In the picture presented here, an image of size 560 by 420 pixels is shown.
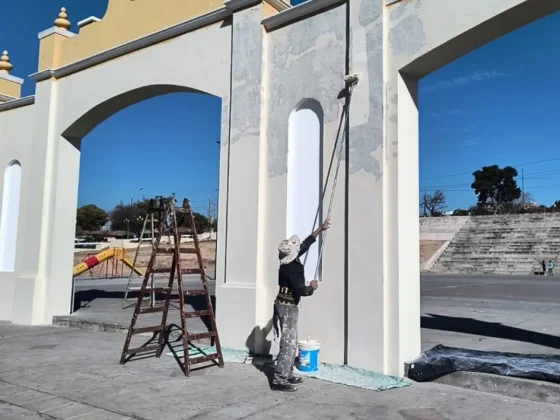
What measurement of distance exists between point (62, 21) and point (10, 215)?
4.70 meters

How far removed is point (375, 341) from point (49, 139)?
862 centimetres

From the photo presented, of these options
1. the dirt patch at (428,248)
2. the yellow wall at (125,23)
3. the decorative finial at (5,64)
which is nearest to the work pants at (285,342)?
the yellow wall at (125,23)

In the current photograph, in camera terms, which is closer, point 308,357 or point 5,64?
point 308,357

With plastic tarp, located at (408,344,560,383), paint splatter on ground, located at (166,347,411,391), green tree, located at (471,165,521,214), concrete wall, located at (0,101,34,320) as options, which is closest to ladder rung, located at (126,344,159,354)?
paint splatter on ground, located at (166,347,411,391)

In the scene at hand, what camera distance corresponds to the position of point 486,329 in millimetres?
8992

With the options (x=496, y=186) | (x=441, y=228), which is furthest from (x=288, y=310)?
(x=496, y=186)

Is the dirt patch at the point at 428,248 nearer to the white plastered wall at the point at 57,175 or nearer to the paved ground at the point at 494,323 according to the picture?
the paved ground at the point at 494,323

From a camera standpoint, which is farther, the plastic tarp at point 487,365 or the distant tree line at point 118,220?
the distant tree line at point 118,220

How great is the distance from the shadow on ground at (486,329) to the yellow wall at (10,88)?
450 inches

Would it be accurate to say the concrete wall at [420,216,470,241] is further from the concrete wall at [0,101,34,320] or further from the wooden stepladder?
the wooden stepladder

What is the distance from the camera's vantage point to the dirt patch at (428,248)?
42938 millimetres

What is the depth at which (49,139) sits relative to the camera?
36.6 ft

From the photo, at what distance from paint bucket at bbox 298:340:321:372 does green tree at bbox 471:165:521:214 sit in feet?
244

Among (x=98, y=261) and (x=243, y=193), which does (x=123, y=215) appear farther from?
(x=243, y=193)
